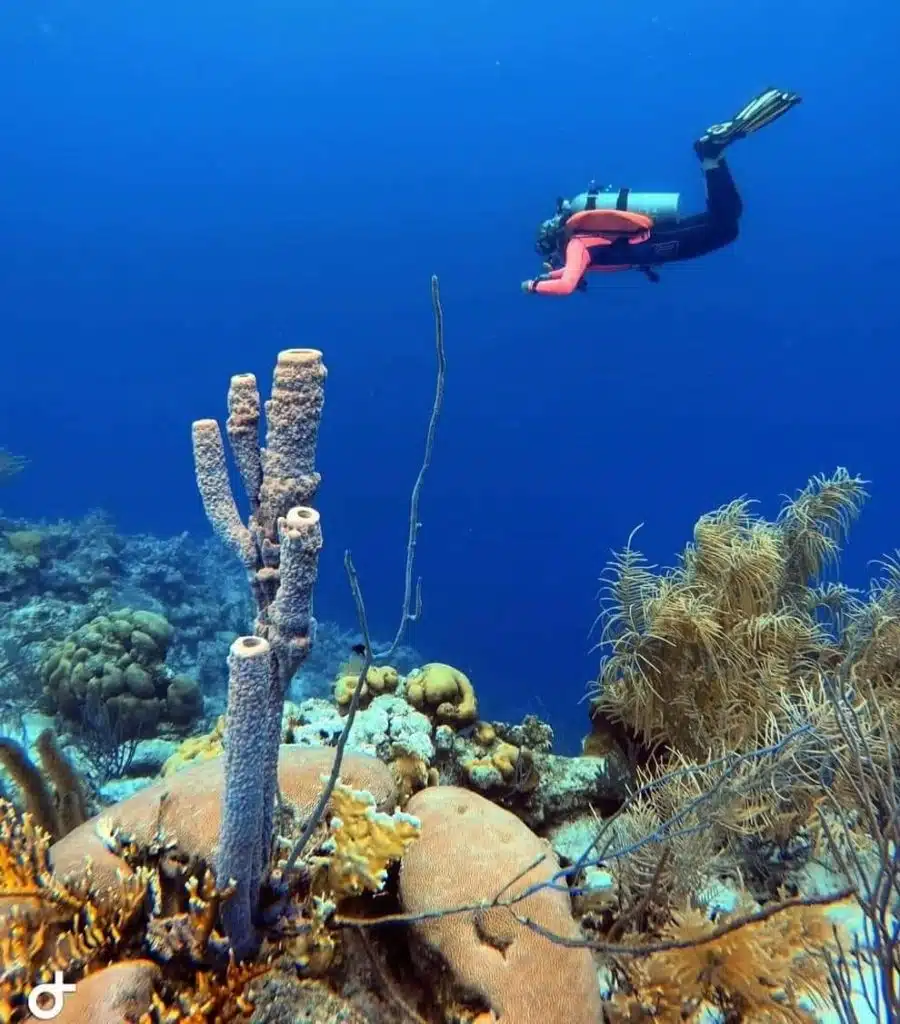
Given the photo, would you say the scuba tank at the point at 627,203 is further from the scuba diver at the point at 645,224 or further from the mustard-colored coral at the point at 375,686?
the mustard-colored coral at the point at 375,686

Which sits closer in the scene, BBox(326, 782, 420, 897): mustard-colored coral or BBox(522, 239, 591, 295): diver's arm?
BBox(326, 782, 420, 897): mustard-colored coral

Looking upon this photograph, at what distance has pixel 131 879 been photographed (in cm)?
228

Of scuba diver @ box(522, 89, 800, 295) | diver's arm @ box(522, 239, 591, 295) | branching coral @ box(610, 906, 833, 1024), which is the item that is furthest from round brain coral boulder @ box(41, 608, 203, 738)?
scuba diver @ box(522, 89, 800, 295)

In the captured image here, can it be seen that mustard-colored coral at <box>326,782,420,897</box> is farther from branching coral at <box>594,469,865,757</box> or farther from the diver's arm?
the diver's arm

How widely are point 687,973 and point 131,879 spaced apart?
6.70ft

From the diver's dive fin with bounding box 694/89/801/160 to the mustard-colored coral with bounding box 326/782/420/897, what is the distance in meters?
10.8

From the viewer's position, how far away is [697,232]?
384 inches

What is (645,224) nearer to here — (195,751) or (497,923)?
(195,751)

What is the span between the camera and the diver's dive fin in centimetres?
1000

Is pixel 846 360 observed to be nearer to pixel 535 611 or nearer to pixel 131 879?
pixel 535 611

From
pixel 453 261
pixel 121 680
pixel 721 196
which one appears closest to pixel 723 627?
pixel 121 680

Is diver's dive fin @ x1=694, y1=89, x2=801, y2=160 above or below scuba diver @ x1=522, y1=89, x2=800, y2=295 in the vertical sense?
above

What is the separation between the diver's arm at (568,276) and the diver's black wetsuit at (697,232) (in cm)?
79
